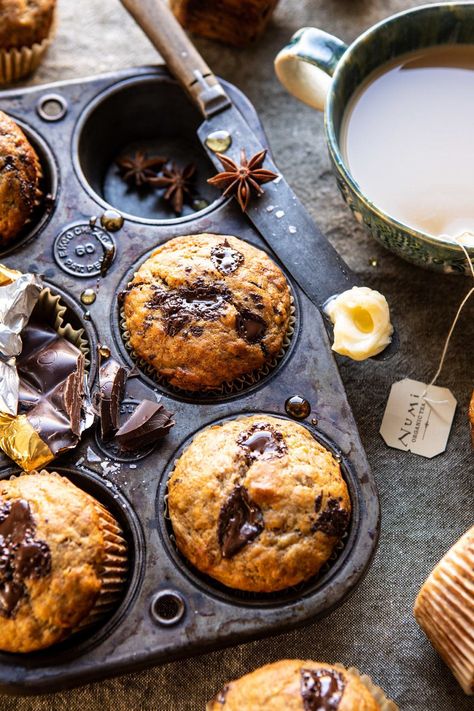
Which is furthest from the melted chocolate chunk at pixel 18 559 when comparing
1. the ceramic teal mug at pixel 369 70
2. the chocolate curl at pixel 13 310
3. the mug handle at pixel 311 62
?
the mug handle at pixel 311 62

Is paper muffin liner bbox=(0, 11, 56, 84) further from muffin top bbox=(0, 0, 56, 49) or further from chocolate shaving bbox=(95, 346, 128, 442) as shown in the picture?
chocolate shaving bbox=(95, 346, 128, 442)

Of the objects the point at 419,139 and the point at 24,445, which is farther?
the point at 419,139

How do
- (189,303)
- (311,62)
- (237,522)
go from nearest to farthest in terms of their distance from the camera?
(237,522), (189,303), (311,62)

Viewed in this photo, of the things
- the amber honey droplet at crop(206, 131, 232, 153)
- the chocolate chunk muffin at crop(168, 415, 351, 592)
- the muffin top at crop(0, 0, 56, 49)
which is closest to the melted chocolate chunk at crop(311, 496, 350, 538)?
the chocolate chunk muffin at crop(168, 415, 351, 592)

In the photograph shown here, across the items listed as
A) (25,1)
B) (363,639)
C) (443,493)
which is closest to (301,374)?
(443,493)

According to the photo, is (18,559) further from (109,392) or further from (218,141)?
(218,141)

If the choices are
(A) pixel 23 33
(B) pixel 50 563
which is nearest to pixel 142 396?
(B) pixel 50 563
